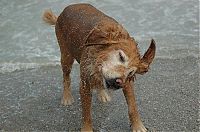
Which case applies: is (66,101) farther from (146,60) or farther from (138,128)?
(146,60)

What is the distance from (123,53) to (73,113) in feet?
5.65

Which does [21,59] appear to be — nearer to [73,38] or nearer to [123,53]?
[73,38]

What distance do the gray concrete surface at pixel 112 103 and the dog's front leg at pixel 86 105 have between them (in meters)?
0.19

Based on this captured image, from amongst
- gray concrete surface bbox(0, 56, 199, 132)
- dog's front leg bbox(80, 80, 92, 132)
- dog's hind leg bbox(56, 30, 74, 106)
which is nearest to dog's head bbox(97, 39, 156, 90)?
dog's front leg bbox(80, 80, 92, 132)

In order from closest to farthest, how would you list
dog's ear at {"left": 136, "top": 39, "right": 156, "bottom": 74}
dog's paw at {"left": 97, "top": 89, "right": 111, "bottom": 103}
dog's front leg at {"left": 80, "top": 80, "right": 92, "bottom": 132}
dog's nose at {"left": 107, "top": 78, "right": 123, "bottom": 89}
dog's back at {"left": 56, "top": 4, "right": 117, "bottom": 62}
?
dog's nose at {"left": 107, "top": 78, "right": 123, "bottom": 89} → dog's ear at {"left": 136, "top": 39, "right": 156, "bottom": 74} → dog's front leg at {"left": 80, "top": 80, "right": 92, "bottom": 132} → dog's back at {"left": 56, "top": 4, "right": 117, "bottom": 62} → dog's paw at {"left": 97, "top": 89, "right": 111, "bottom": 103}

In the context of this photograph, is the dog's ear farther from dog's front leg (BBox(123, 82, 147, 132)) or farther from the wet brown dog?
dog's front leg (BBox(123, 82, 147, 132))

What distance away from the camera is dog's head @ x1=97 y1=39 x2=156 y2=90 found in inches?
140

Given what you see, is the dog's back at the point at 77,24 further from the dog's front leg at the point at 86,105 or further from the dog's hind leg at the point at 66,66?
the dog's front leg at the point at 86,105

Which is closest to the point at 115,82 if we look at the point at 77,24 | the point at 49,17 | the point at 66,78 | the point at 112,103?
the point at 77,24

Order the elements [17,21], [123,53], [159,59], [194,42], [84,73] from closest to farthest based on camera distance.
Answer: [123,53], [84,73], [159,59], [194,42], [17,21]

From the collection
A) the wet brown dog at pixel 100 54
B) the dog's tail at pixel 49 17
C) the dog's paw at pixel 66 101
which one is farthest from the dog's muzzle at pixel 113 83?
the dog's tail at pixel 49 17

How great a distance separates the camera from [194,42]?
22.1 ft

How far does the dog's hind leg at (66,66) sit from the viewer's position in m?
5.15

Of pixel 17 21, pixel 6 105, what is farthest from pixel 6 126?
pixel 17 21
